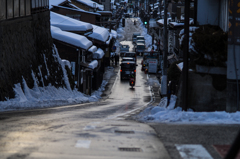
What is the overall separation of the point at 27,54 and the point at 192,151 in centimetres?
1718

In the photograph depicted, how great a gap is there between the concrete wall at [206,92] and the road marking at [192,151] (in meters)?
5.92

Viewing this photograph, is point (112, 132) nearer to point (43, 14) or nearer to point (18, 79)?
point (18, 79)

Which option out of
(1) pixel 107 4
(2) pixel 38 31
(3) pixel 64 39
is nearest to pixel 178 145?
(2) pixel 38 31

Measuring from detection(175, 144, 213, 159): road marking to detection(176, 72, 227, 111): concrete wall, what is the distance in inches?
233

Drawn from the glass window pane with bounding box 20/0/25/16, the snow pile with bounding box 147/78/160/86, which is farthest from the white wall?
the snow pile with bounding box 147/78/160/86

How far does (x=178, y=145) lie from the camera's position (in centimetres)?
835

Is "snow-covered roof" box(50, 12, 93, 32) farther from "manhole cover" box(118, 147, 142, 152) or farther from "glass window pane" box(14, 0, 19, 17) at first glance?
"manhole cover" box(118, 147, 142, 152)

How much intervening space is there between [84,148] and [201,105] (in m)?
7.10

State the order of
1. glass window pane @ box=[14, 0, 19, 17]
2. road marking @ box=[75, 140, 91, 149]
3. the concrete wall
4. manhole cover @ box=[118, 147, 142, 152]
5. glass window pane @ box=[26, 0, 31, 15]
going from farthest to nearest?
glass window pane @ box=[26, 0, 31, 15]
glass window pane @ box=[14, 0, 19, 17]
the concrete wall
road marking @ box=[75, 140, 91, 149]
manhole cover @ box=[118, 147, 142, 152]

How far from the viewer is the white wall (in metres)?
18.2

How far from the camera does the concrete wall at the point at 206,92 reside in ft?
45.4

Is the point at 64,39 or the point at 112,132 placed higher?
the point at 64,39

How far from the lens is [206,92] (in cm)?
1398

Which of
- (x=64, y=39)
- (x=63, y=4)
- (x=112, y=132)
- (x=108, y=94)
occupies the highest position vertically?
(x=63, y=4)
